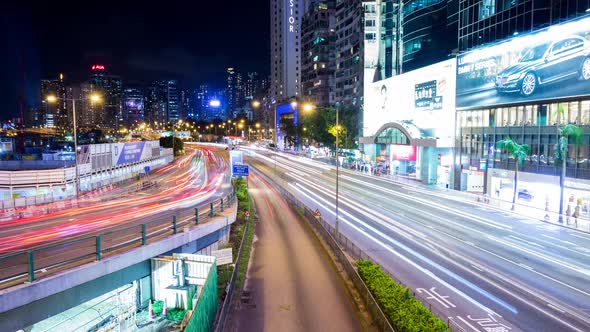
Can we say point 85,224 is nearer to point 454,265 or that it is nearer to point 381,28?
point 454,265

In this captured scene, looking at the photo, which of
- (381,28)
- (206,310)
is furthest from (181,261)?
(381,28)

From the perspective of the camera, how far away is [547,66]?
3819 cm

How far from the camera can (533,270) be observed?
72.2ft

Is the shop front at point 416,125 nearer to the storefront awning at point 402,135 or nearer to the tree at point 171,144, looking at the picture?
the storefront awning at point 402,135

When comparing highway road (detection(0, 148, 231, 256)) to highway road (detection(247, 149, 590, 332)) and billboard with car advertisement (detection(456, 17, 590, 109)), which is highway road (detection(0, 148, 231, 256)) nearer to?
highway road (detection(247, 149, 590, 332))

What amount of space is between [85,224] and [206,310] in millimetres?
12225

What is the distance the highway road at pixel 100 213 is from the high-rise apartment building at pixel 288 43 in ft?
417

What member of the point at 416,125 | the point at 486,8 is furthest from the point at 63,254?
the point at 416,125

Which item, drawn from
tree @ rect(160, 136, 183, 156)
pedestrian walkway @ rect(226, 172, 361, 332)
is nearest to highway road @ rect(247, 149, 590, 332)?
pedestrian walkway @ rect(226, 172, 361, 332)

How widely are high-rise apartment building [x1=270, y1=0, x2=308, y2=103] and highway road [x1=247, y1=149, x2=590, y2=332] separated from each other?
131 m

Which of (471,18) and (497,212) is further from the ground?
(471,18)

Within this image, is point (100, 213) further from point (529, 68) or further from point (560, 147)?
point (529, 68)

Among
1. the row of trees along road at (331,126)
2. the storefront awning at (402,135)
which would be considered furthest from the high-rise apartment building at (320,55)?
the storefront awning at (402,135)

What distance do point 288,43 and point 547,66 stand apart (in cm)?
13790
